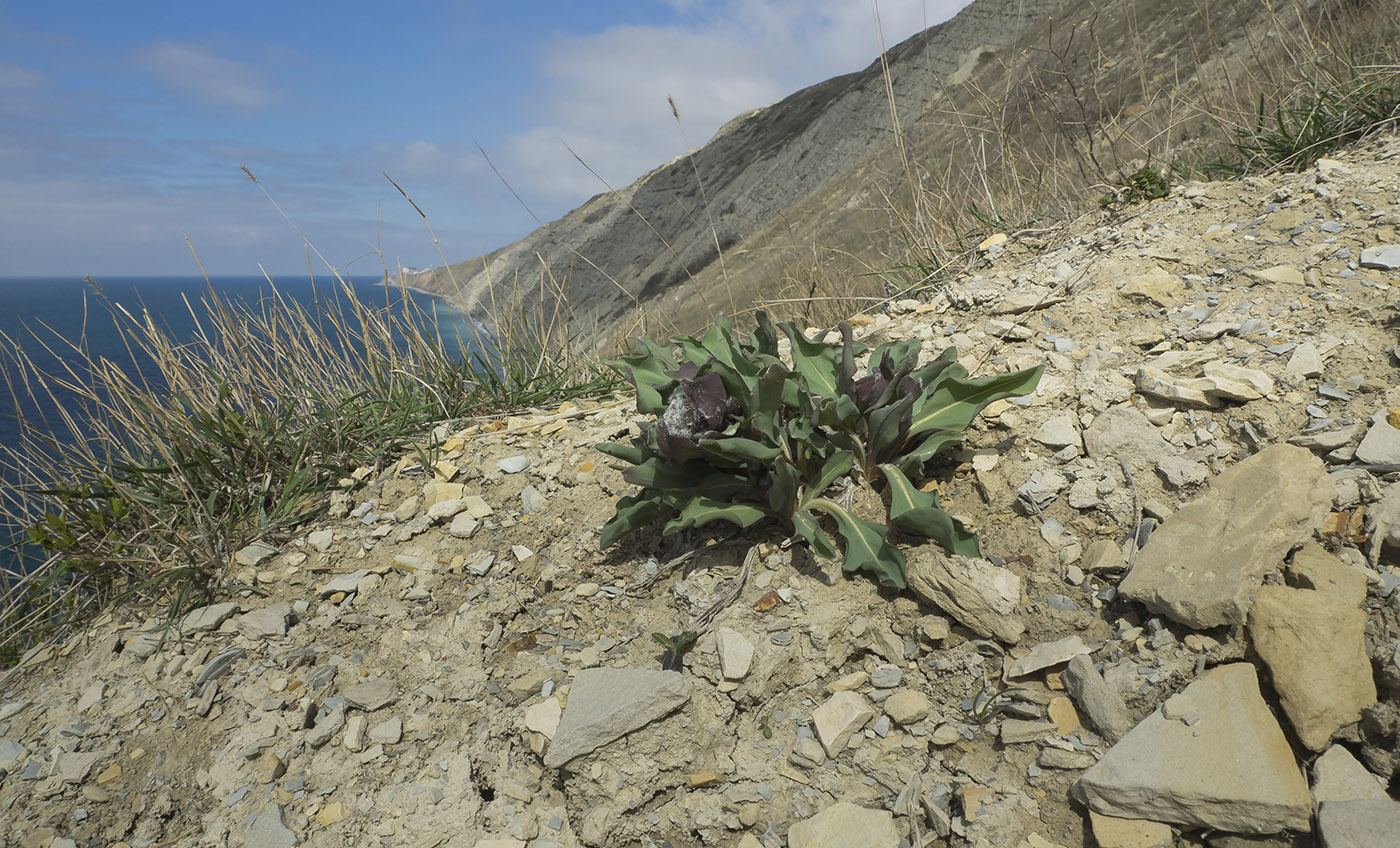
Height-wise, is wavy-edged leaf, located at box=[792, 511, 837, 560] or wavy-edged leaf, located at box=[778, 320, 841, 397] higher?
wavy-edged leaf, located at box=[778, 320, 841, 397]

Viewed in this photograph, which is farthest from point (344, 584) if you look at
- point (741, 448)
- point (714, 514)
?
point (741, 448)

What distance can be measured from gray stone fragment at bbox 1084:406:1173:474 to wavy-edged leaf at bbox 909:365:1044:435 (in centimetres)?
20

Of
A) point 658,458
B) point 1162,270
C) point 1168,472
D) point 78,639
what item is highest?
point 78,639

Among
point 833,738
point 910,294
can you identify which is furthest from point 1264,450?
point 910,294

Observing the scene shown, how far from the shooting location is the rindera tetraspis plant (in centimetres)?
201

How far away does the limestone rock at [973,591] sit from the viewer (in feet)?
5.80

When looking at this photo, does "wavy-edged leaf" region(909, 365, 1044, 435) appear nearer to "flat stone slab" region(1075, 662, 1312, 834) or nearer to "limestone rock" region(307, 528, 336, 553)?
"flat stone slab" region(1075, 662, 1312, 834)

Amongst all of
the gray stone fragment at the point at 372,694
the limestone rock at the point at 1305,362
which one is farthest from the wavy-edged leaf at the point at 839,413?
the gray stone fragment at the point at 372,694

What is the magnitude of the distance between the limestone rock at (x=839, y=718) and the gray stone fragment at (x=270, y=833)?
1.24m

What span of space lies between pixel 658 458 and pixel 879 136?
18.8 metres

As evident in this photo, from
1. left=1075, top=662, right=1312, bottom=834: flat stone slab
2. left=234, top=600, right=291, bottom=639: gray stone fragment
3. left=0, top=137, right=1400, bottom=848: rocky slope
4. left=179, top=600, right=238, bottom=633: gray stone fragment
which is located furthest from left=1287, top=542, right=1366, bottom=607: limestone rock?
left=179, top=600, right=238, bottom=633: gray stone fragment

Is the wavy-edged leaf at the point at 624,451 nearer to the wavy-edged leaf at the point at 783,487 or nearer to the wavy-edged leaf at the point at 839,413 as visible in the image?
the wavy-edged leaf at the point at 783,487

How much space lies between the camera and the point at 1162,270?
271 centimetres

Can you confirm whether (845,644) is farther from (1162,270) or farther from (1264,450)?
(1162,270)
